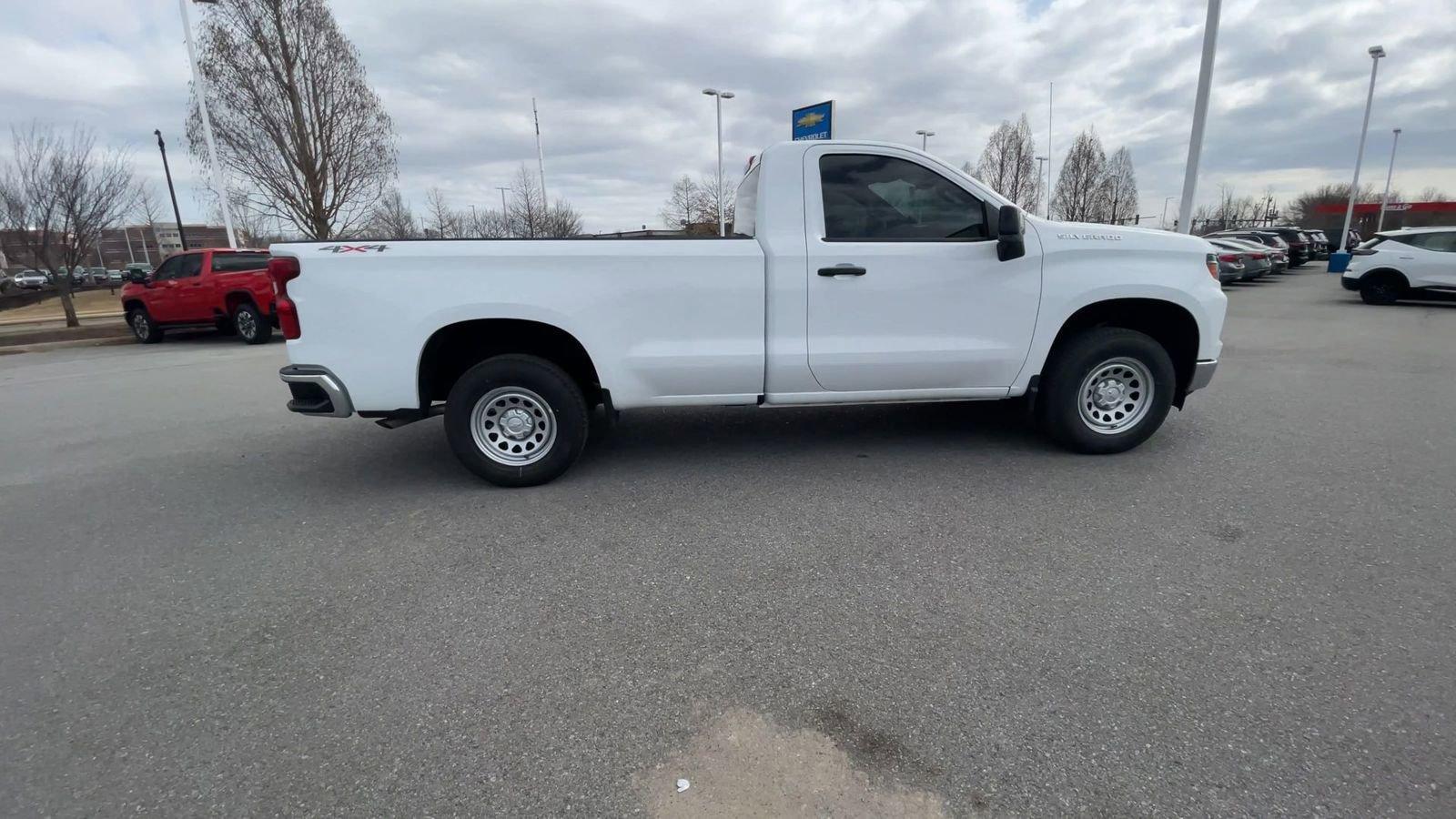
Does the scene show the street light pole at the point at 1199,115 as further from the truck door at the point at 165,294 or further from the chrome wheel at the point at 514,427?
the truck door at the point at 165,294

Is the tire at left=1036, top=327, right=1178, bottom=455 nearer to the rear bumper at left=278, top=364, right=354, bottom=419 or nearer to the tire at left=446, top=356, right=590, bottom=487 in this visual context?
the tire at left=446, top=356, right=590, bottom=487

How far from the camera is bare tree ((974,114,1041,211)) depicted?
105 ft

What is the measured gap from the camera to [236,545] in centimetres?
387

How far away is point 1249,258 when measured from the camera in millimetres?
→ 20516

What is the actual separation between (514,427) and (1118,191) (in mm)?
42698

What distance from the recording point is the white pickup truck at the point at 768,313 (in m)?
4.18

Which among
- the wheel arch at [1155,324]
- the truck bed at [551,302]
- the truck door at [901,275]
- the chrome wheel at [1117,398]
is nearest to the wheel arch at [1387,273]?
the wheel arch at [1155,324]

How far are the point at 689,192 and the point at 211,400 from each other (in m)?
37.7

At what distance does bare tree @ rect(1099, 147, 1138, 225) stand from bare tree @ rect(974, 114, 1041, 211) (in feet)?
21.3

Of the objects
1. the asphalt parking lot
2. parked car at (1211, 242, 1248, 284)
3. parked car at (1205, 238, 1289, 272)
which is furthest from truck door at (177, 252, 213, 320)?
parked car at (1205, 238, 1289, 272)

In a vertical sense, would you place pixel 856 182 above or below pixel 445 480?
above

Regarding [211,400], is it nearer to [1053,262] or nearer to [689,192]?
[1053,262]

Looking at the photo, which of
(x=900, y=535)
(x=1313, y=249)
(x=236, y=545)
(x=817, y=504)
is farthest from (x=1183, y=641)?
(x=1313, y=249)

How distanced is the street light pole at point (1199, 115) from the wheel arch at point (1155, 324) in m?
9.83
